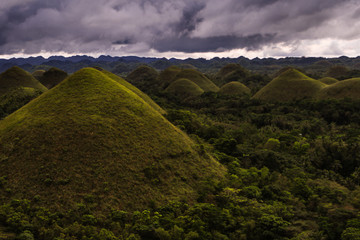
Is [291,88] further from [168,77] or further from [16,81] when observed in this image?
[16,81]

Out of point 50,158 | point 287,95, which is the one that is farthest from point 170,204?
point 287,95

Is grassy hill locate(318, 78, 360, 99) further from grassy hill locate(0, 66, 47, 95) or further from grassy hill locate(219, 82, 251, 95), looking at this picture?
grassy hill locate(0, 66, 47, 95)

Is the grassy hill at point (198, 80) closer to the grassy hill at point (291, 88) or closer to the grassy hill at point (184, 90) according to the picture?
the grassy hill at point (184, 90)

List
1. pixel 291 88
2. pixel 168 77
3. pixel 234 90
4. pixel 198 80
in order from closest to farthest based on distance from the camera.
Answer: pixel 291 88
pixel 234 90
pixel 198 80
pixel 168 77

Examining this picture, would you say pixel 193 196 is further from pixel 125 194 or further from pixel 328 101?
pixel 328 101

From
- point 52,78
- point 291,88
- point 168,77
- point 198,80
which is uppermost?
point 168,77

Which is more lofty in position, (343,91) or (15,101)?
(343,91)

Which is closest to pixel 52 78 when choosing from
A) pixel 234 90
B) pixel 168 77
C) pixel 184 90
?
pixel 168 77
